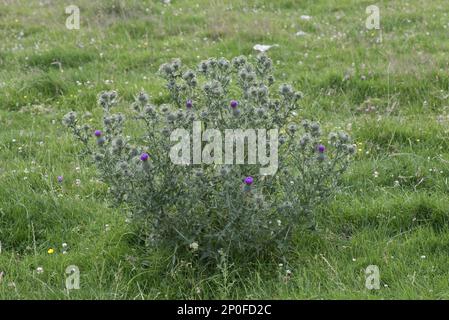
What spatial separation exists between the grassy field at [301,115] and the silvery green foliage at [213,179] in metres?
0.23

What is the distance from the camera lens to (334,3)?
1266 centimetres

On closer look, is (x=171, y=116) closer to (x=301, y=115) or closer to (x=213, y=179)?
(x=213, y=179)

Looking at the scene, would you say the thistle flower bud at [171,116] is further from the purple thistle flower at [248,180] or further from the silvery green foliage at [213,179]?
the purple thistle flower at [248,180]

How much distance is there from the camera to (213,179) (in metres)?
4.89

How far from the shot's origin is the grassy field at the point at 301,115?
4801 millimetres

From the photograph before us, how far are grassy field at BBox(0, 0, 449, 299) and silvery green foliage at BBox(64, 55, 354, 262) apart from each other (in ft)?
0.75

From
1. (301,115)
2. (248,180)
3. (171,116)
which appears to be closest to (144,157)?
(171,116)

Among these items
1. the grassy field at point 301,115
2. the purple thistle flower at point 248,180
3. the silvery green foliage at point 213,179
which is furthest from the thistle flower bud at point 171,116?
the grassy field at point 301,115

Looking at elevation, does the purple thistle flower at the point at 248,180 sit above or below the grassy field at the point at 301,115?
above

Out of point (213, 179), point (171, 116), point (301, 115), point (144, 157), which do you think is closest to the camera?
point (144, 157)

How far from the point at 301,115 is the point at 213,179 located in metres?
3.33

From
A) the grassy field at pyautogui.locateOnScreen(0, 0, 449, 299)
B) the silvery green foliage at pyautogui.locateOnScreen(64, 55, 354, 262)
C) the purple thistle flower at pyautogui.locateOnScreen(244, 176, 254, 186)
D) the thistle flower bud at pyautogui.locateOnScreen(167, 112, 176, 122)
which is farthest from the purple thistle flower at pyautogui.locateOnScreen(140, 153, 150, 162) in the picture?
the grassy field at pyautogui.locateOnScreen(0, 0, 449, 299)

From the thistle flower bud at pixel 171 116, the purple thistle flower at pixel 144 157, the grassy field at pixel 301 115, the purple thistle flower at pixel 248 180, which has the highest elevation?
the thistle flower bud at pixel 171 116
